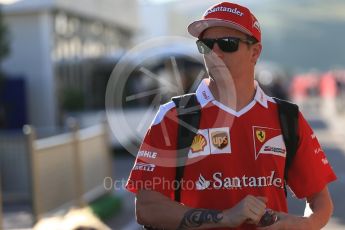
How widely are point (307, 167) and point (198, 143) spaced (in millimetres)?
464

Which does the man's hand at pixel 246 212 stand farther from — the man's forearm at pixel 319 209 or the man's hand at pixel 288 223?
the man's forearm at pixel 319 209

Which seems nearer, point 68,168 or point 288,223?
point 288,223

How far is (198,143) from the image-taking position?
123 inches

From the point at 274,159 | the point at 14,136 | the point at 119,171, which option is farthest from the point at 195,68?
the point at 274,159

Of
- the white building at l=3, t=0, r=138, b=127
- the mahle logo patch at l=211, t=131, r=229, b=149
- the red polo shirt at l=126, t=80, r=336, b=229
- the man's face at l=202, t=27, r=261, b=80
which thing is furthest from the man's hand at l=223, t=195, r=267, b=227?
the white building at l=3, t=0, r=138, b=127

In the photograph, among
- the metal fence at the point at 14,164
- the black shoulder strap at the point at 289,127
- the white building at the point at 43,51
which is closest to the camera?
the black shoulder strap at the point at 289,127

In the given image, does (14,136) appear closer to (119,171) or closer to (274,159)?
(119,171)

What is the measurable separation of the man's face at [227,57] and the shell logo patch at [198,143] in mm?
239

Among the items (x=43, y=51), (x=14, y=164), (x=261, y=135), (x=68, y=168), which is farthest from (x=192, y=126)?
(x=43, y=51)

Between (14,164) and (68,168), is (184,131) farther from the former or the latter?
(14,164)

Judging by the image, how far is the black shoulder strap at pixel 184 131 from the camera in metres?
3.12

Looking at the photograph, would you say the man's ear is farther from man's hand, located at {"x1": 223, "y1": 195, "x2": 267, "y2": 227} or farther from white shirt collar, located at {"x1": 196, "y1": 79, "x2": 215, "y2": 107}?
man's hand, located at {"x1": 223, "y1": 195, "x2": 267, "y2": 227}

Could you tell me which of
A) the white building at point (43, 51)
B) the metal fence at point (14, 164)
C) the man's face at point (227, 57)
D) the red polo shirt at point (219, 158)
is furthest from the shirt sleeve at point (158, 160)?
the white building at point (43, 51)

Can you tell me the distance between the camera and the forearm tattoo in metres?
3.01
